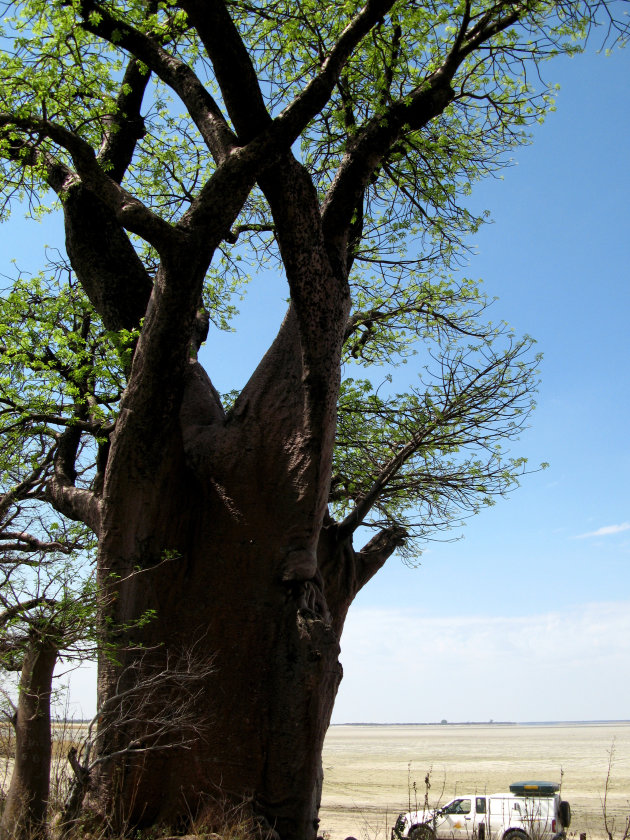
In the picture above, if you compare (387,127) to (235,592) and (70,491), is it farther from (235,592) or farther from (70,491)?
(70,491)

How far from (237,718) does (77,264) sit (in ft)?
17.8

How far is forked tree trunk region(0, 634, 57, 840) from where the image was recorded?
550 cm

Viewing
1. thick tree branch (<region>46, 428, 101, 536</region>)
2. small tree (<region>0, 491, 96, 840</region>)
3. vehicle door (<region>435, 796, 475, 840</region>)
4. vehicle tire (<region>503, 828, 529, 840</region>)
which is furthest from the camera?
vehicle door (<region>435, 796, 475, 840</region>)

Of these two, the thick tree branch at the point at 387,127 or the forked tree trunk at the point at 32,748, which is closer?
the forked tree trunk at the point at 32,748

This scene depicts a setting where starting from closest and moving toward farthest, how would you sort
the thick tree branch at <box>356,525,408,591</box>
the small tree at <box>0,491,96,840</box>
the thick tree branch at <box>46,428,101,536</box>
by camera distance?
the small tree at <box>0,491,96,840</box>
the thick tree branch at <box>46,428,101,536</box>
the thick tree branch at <box>356,525,408,591</box>

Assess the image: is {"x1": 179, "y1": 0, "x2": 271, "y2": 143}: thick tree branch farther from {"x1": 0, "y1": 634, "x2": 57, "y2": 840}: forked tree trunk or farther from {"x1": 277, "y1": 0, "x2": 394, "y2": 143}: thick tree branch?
{"x1": 0, "y1": 634, "x2": 57, "y2": 840}: forked tree trunk

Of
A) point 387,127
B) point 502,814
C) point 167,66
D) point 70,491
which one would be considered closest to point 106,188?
point 167,66

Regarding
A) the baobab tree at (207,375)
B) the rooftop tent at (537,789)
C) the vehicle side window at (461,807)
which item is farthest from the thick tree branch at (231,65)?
the vehicle side window at (461,807)

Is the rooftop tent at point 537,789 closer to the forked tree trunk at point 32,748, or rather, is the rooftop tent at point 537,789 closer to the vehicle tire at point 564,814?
the vehicle tire at point 564,814

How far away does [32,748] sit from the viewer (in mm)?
5836

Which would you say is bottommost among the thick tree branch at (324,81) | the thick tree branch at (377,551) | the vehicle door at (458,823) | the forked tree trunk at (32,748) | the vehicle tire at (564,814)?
the vehicle door at (458,823)

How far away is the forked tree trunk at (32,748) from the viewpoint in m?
5.50

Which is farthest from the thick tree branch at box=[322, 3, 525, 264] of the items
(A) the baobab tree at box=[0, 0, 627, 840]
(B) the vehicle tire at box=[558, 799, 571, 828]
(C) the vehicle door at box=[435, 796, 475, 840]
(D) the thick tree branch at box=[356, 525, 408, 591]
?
(C) the vehicle door at box=[435, 796, 475, 840]

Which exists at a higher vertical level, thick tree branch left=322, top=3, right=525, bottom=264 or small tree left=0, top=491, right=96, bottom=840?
thick tree branch left=322, top=3, right=525, bottom=264
